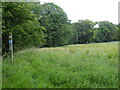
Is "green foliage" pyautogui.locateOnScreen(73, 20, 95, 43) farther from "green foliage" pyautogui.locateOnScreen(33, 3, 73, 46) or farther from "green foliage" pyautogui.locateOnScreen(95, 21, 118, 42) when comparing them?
"green foliage" pyautogui.locateOnScreen(33, 3, 73, 46)

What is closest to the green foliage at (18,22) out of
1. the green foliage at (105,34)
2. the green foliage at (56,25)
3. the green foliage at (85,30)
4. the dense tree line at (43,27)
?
the dense tree line at (43,27)

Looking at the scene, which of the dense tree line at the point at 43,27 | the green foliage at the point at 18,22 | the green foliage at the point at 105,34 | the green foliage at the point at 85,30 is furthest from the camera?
the green foliage at the point at 105,34

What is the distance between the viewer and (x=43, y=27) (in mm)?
9141

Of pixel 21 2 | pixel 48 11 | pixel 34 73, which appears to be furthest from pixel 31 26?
pixel 48 11

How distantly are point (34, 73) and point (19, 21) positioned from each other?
5579 millimetres

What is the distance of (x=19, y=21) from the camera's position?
8.28 meters

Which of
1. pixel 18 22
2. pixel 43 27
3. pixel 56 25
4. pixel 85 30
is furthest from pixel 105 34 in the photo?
pixel 18 22

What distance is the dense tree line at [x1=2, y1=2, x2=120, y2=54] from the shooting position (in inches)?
299

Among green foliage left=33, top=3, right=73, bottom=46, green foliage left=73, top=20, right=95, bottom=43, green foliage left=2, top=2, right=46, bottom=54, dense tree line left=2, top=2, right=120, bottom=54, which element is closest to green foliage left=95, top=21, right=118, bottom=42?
dense tree line left=2, top=2, right=120, bottom=54

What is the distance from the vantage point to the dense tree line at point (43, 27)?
24.9ft

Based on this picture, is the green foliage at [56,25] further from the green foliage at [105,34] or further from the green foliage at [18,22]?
the green foliage at [105,34]

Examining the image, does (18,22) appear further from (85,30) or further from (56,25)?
(85,30)

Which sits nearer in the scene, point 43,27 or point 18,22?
point 18,22

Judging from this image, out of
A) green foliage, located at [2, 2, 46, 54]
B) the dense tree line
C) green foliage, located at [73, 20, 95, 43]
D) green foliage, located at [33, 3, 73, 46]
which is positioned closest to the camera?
green foliage, located at [2, 2, 46, 54]
